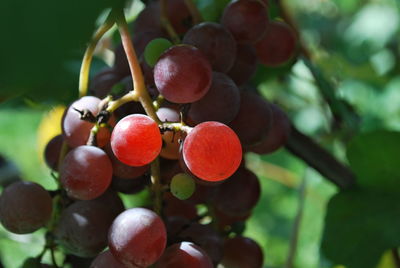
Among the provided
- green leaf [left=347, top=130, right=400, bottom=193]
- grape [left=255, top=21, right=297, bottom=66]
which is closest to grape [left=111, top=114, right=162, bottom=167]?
grape [left=255, top=21, right=297, bottom=66]

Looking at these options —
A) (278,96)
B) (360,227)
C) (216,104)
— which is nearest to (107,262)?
(216,104)

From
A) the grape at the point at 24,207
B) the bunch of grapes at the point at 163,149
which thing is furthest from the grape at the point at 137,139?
the grape at the point at 24,207

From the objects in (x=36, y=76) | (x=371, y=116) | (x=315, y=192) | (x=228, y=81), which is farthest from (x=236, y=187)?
(x=371, y=116)

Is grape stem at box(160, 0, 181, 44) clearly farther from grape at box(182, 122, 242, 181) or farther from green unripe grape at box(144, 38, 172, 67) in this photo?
grape at box(182, 122, 242, 181)

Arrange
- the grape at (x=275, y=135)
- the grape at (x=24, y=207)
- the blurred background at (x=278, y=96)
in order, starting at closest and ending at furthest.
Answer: the blurred background at (x=278, y=96) → the grape at (x=24, y=207) → the grape at (x=275, y=135)

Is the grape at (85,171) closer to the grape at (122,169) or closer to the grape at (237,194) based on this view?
the grape at (122,169)

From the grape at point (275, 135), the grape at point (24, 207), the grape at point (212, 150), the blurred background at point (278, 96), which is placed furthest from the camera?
the grape at point (275, 135)

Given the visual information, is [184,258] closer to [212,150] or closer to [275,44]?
[212,150]
